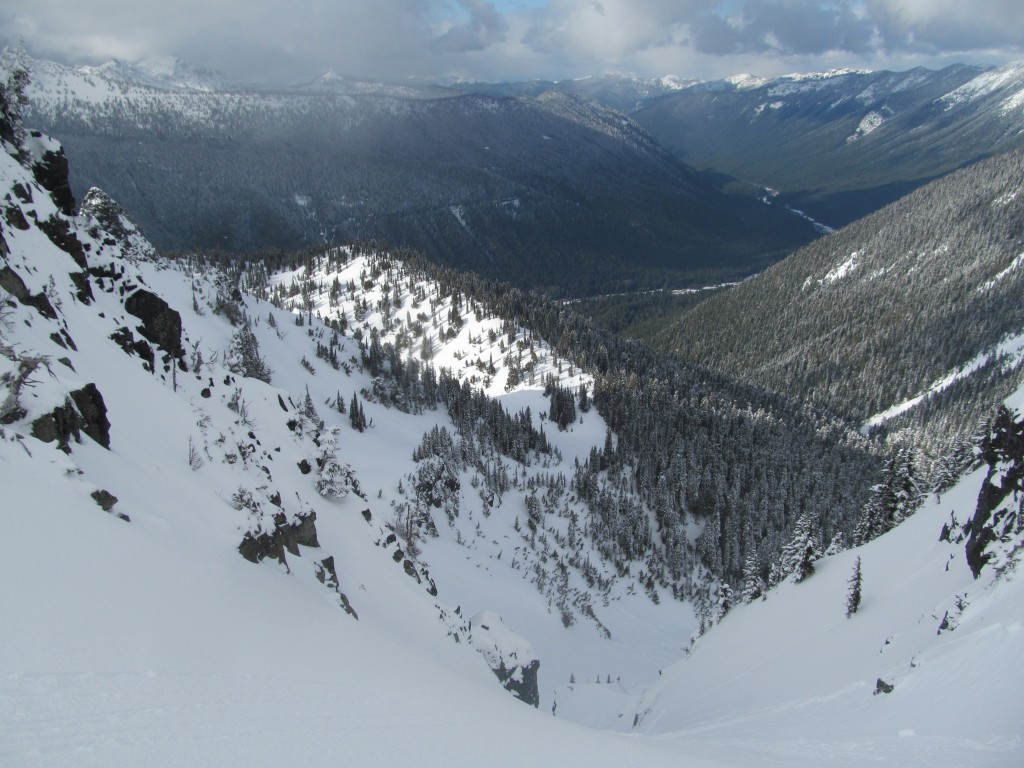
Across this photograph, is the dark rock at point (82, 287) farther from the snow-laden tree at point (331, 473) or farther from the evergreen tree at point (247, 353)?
the evergreen tree at point (247, 353)

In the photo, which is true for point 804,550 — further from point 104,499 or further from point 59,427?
point 59,427

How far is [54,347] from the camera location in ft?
66.8

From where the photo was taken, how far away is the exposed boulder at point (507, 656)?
28891 millimetres

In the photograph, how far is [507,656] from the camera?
97.8 ft

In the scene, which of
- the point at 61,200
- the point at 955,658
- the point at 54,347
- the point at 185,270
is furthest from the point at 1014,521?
the point at 185,270

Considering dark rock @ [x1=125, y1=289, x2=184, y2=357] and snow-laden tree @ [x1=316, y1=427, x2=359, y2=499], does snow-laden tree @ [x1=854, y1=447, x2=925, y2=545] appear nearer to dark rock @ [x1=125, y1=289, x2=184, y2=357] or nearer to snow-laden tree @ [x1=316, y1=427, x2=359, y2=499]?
snow-laden tree @ [x1=316, y1=427, x2=359, y2=499]

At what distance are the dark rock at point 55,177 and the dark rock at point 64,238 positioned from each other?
5238 mm

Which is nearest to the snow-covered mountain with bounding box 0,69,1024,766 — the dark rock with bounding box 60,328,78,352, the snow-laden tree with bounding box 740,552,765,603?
the dark rock with bounding box 60,328,78,352

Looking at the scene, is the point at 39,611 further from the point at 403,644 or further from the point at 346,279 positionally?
the point at 346,279

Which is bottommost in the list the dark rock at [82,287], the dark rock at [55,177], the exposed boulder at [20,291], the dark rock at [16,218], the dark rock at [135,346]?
the exposed boulder at [20,291]

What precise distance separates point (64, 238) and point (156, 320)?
23.8 ft

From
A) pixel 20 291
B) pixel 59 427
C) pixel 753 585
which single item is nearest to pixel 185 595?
pixel 59 427

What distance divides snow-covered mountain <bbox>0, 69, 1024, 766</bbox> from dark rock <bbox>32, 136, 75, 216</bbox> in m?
0.28

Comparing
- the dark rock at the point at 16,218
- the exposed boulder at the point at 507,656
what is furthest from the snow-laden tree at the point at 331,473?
the dark rock at the point at 16,218
